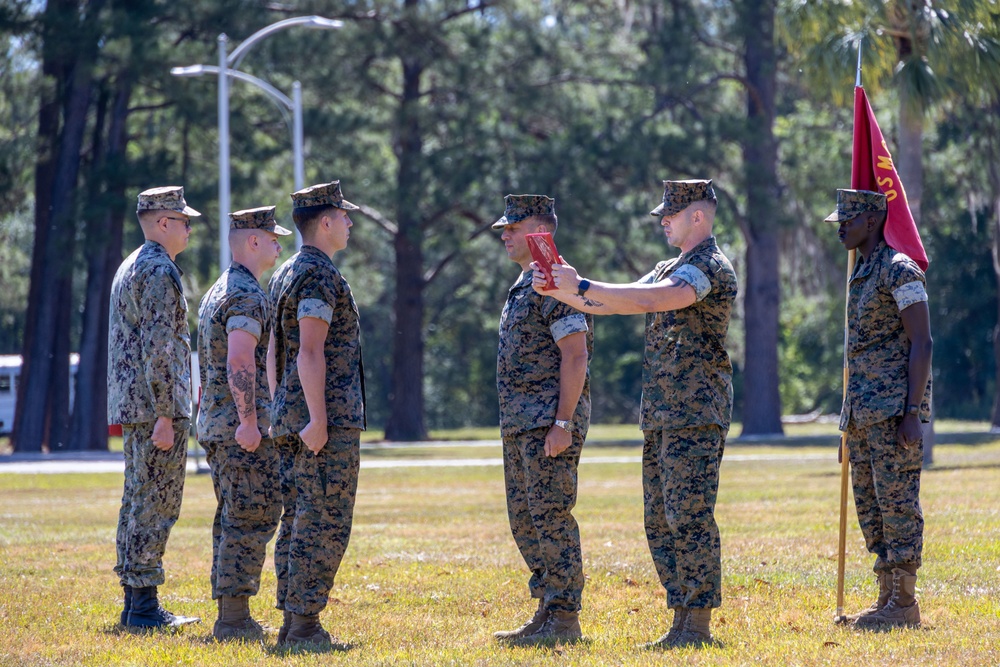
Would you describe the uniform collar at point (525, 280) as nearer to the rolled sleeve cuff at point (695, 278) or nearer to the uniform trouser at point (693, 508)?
the rolled sleeve cuff at point (695, 278)

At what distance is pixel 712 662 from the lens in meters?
6.22

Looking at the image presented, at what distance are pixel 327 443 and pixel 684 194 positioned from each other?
2166mm

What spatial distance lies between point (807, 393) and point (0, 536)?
54.9m

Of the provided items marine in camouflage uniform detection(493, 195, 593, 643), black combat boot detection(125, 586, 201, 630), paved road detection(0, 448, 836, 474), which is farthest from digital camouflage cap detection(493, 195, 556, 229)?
paved road detection(0, 448, 836, 474)

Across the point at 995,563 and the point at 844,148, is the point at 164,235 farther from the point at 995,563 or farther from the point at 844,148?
the point at 844,148

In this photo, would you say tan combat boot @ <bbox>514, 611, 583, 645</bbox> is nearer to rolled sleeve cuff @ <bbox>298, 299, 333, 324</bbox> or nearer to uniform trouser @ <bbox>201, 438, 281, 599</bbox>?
uniform trouser @ <bbox>201, 438, 281, 599</bbox>

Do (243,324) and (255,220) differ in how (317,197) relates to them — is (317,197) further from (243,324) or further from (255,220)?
(243,324)

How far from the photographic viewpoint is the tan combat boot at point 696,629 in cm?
673

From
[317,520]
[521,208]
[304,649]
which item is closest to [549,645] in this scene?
[304,649]

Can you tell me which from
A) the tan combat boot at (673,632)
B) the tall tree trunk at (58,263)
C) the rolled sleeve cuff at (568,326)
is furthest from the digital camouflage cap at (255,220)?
the tall tree trunk at (58,263)

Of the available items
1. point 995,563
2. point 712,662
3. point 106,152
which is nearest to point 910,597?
point 712,662

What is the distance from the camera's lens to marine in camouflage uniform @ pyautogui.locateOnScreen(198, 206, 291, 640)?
7.32 meters

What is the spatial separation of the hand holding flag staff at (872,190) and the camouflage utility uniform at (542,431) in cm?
145

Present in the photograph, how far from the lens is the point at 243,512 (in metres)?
7.40
